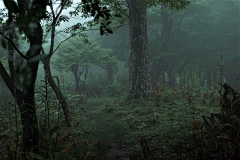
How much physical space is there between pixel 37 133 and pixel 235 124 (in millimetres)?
3658

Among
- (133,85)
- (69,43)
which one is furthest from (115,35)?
(133,85)

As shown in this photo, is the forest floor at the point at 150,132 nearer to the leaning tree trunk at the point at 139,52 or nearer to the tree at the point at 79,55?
the leaning tree trunk at the point at 139,52

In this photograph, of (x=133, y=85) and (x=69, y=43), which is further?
(x=69, y=43)

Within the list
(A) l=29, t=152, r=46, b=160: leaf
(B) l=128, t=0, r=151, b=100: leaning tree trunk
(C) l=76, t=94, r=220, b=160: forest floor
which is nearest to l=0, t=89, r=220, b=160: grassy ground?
(C) l=76, t=94, r=220, b=160: forest floor

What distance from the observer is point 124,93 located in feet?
46.9

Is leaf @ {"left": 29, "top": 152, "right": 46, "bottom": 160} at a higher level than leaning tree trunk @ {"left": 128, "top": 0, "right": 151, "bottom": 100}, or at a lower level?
lower

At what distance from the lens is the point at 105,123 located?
6902 millimetres

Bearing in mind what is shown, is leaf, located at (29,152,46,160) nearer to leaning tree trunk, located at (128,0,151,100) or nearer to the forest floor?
the forest floor

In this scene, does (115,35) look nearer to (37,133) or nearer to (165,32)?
(165,32)

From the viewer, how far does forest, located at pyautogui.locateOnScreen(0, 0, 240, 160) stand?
107 inches

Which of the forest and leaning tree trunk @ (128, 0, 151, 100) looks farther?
leaning tree trunk @ (128, 0, 151, 100)

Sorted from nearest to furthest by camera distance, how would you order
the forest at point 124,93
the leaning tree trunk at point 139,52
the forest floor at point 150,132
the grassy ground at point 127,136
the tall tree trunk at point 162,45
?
the forest at point 124,93 < the grassy ground at point 127,136 < the forest floor at point 150,132 < the leaning tree trunk at point 139,52 < the tall tree trunk at point 162,45

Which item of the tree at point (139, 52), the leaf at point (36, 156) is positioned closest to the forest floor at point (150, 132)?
the leaf at point (36, 156)

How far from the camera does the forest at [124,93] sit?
2.72 m
